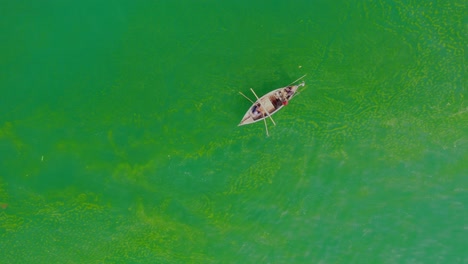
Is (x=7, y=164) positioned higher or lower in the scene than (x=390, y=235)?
higher

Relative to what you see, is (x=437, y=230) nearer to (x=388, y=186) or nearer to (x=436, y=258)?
(x=436, y=258)

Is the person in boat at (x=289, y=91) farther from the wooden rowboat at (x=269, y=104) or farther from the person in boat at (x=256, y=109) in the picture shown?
the person in boat at (x=256, y=109)

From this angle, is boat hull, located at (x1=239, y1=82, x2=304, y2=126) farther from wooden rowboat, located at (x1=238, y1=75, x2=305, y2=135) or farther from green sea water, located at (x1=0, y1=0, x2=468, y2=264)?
green sea water, located at (x1=0, y1=0, x2=468, y2=264)

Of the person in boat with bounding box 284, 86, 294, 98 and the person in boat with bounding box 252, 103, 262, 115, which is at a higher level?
the person in boat with bounding box 284, 86, 294, 98

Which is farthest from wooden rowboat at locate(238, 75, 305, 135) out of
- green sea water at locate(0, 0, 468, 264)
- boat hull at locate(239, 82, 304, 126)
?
green sea water at locate(0, 0, 468, 264)

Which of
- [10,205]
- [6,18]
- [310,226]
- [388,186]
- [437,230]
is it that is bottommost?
[437,230]

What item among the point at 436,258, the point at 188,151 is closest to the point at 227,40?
the point at 188,151
